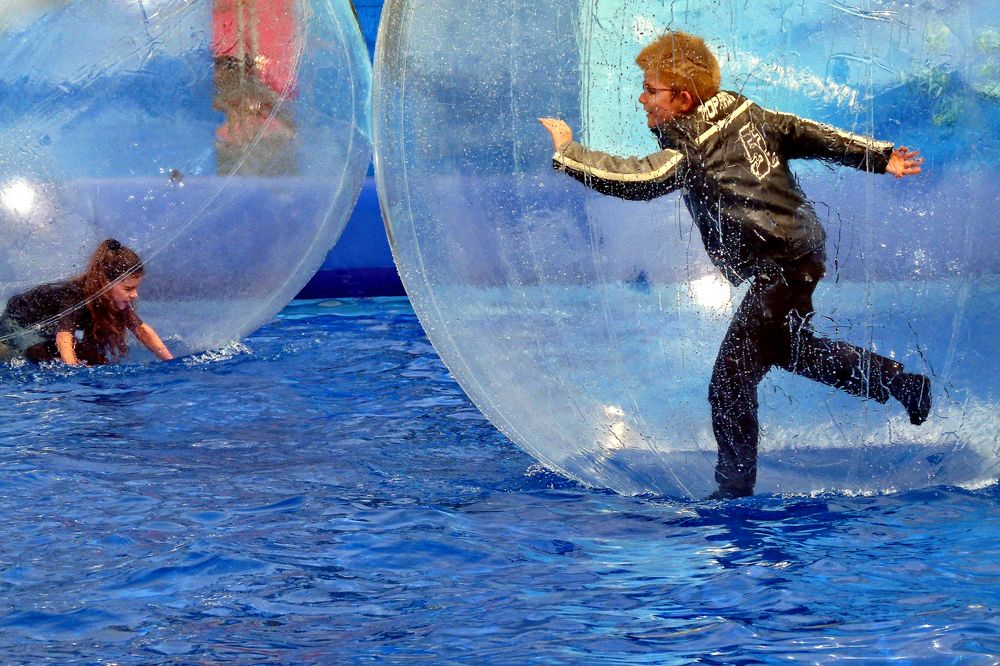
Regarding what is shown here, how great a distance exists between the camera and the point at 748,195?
2893 millimetres

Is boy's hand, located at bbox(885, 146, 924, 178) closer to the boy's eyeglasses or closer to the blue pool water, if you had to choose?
the boy's eyeglasses

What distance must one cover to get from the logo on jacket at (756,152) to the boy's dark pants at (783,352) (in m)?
0.22

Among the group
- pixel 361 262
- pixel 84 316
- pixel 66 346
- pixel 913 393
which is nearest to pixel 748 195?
pixel 913 393

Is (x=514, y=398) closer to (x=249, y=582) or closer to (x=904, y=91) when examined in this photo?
(x=249, y=582)

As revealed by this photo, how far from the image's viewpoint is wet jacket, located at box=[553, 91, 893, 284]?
112 inches

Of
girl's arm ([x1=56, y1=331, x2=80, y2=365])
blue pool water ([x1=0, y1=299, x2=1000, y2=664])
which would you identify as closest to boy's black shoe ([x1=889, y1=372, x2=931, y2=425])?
blue pool water ([x1=0, y1=299, x2=1000, y2=664])

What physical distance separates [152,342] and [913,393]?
3.41 metres

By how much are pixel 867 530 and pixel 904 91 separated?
1.03m

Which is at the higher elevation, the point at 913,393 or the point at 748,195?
the point at 748,195

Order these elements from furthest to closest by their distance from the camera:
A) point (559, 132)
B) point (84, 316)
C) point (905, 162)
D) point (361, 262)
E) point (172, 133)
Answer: point (361, 262)
point (84, 316)
point (172, 133)
point (559, 132)
point (905, 162)

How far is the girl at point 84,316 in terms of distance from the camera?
506 cm

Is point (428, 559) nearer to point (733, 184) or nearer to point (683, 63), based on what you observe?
point (733, 184)

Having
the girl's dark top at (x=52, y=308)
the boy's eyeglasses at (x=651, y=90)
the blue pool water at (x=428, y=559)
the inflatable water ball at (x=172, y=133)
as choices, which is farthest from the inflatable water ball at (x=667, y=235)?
the girl's dark top at (x=52, y=308)

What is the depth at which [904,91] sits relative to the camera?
2.76 m
